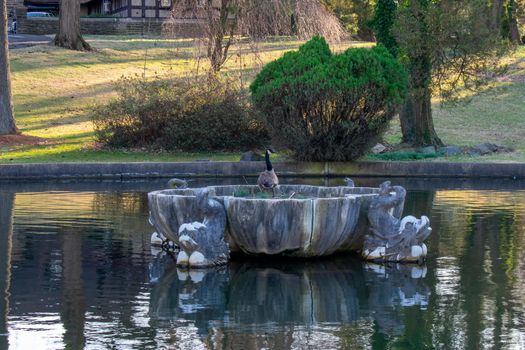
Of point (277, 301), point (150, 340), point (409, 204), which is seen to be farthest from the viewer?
point (409, 204)

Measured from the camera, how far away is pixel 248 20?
1428 inches

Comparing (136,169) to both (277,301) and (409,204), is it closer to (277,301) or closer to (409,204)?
(409,204)

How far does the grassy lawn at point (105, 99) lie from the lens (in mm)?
29391

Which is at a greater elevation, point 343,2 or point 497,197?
point 343,2

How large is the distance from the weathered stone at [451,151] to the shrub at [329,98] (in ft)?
11.6

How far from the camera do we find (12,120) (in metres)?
32.2

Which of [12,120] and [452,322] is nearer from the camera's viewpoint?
[452,322]

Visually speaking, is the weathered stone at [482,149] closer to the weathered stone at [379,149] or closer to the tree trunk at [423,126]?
the tree trunk at [423,126]

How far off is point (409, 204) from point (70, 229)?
639cm

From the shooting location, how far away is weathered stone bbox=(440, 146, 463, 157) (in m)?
29.2

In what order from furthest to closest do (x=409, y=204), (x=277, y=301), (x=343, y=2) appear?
1. (x=343, y=2)
2. (x=409, y=204)
3. (x=277, y=301)

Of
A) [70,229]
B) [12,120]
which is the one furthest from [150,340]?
[12,120]

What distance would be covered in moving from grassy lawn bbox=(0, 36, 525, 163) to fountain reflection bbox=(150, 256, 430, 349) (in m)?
Result: 14.7

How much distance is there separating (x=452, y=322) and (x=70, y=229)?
773cm
